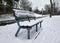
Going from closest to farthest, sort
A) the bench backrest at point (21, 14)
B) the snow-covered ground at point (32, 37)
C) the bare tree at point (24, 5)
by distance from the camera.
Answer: the snow-covered ground at point (32, 37) → the bench backrest at point (21, 14) → the bare tree at point (24, 5)

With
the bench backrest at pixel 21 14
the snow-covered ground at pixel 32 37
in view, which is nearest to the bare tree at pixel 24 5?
the bench backrest at pixel 21 14

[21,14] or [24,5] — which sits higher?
[24,5]

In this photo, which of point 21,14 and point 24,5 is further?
point 24,5

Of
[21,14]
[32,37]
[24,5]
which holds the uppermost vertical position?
[24,5]

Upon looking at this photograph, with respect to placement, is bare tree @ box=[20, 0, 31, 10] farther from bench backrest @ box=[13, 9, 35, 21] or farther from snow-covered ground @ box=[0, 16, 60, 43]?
snow-covered ground @ box=[0, 16, 60, 43]

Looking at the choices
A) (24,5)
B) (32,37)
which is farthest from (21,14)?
(24,5)

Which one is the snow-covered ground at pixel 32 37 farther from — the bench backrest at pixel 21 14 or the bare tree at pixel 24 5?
the bare tree at pixel 24 5

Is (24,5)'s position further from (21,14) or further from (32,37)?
(32,37)

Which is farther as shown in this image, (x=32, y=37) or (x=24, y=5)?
(x=24, y=5)

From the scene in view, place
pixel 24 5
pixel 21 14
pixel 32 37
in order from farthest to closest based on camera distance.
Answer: pixel 24 5 → pixel 21 14 → pixel 32 37

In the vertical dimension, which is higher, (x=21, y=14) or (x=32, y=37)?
(x=21, y=14)

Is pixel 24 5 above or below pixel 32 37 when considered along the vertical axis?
above

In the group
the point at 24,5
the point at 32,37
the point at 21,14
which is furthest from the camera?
the point at 24,5

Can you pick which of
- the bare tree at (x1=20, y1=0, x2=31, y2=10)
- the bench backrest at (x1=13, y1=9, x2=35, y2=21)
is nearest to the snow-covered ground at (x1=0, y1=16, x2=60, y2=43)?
the bench backrest at (x1=13, y1=9, x2=35, y2=21)
